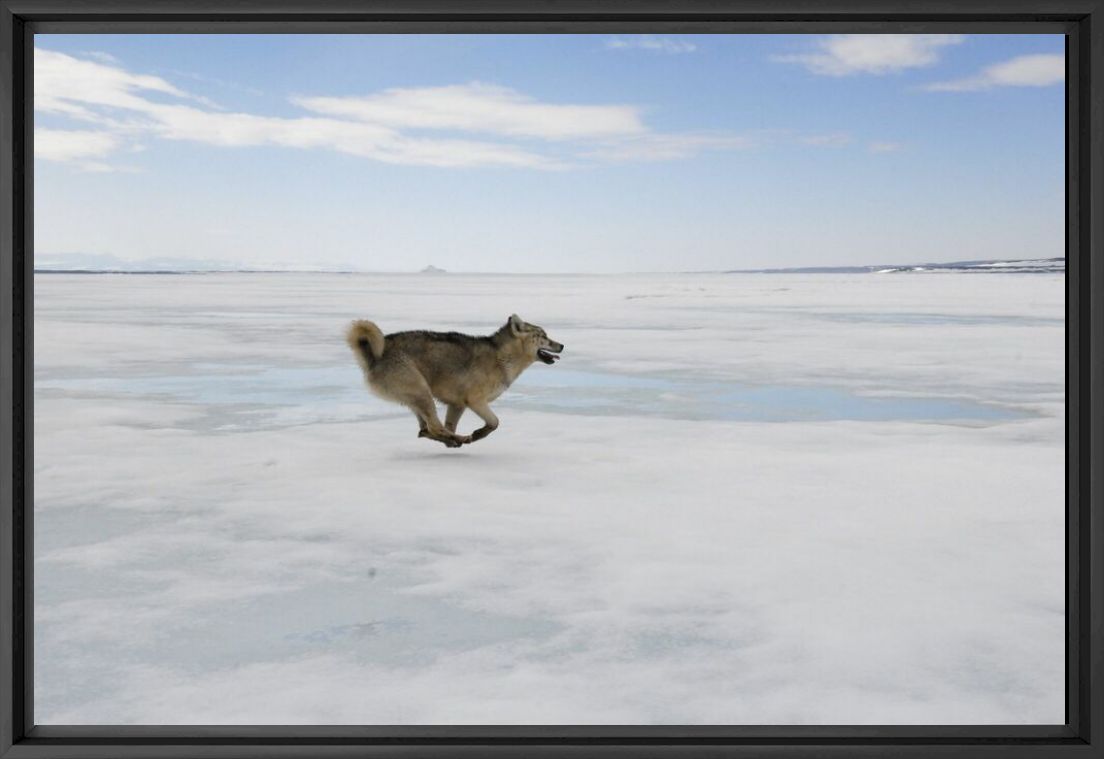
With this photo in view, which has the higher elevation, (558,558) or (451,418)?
(451,418)

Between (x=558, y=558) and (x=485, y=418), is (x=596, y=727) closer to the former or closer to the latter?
(x=558, y=558)

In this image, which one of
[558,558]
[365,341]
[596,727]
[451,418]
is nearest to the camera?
[596,727]

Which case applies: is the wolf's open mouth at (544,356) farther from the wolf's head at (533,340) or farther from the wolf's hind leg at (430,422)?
the wolf's hind leg at (430,422)

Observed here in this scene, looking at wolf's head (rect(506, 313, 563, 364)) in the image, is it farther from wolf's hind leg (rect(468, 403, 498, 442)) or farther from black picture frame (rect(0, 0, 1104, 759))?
black picture frame (rect(0, 0, 1104, 759))

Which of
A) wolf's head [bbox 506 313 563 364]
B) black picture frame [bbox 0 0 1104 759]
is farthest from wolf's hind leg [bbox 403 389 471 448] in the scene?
black picture frame [bbox 0 0 1104 759]

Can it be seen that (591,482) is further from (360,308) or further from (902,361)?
(360,308)

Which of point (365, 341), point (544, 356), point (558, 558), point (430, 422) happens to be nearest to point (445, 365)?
point (430, 422)
